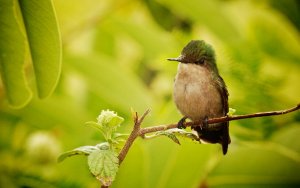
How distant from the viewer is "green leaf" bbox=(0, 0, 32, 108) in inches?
24.1

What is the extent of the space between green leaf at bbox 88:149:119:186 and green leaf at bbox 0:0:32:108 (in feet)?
0.64

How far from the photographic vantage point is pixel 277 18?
4.47ft

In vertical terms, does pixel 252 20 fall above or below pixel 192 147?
above

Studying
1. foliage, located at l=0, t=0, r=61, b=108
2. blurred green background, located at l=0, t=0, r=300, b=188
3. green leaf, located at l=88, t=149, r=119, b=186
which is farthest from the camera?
blurred green background, located at l=0, t=0, r=300, b=188

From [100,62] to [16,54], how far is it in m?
0.52

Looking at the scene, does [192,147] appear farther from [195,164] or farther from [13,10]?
[13,10]

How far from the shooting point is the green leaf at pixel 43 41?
0.58 meters

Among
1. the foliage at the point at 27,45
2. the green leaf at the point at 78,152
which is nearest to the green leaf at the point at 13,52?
the foliage at the point at 27,45

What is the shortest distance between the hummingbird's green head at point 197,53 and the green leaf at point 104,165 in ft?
0.42

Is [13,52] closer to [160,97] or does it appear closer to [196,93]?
[196,93]

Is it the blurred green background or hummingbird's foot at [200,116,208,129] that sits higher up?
the blurred green background

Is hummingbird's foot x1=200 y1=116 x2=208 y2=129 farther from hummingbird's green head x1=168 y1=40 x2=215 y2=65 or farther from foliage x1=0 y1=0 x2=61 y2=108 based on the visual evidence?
foliage x1=0 y1=0 x2=61 y2=108

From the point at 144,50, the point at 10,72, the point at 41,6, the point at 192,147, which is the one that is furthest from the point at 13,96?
the point at 144,50

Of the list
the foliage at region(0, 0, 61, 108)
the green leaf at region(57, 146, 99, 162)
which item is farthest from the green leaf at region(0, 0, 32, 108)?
the green leaf at region(57, 146, 99, 162)
